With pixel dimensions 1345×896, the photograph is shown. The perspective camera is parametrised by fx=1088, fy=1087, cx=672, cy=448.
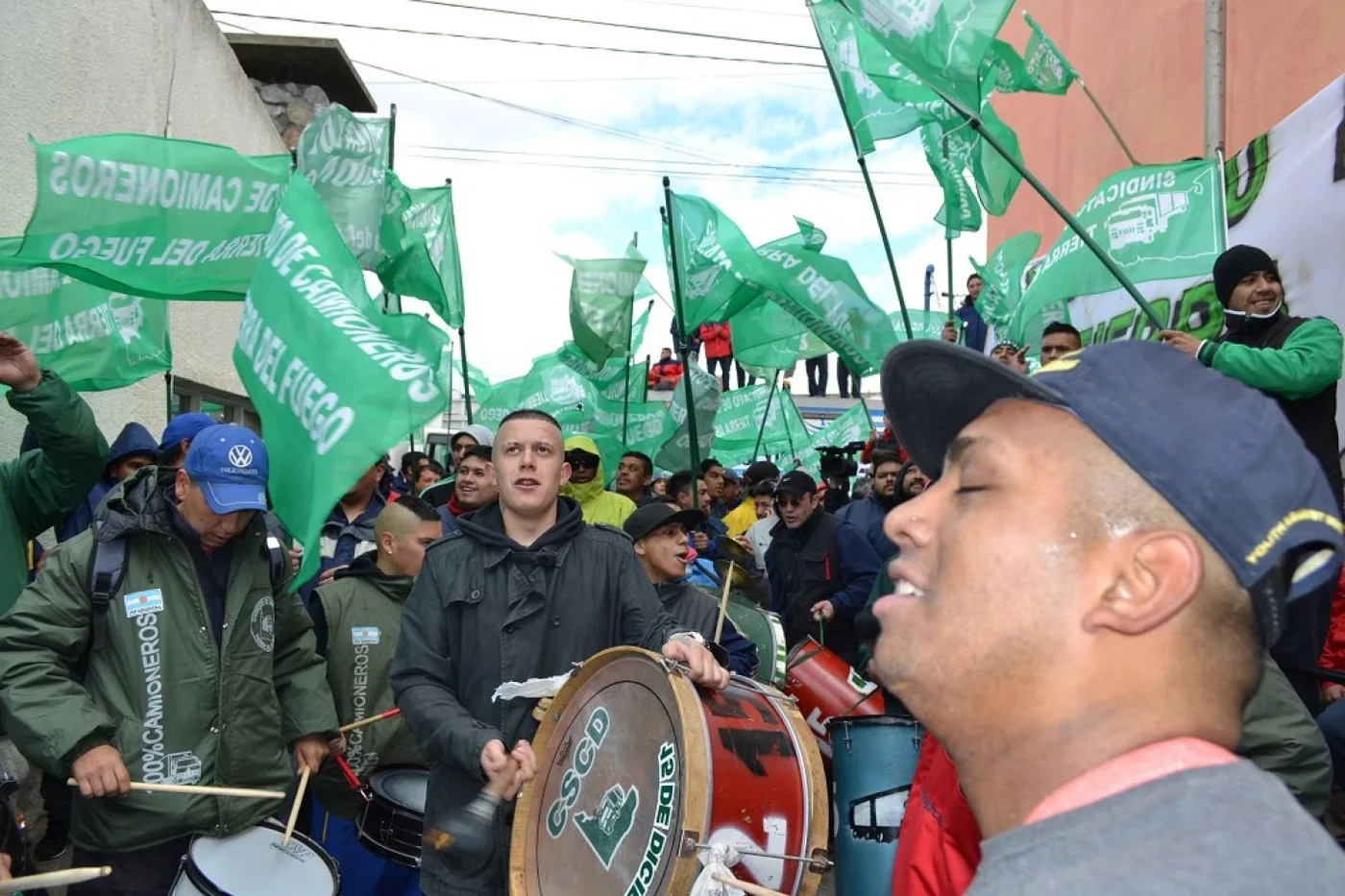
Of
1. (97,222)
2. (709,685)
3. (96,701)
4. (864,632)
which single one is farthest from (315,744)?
(97,222)

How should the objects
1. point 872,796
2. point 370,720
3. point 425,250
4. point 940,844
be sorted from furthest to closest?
point 425,250
point 872,796
point 370,720
point 940,844

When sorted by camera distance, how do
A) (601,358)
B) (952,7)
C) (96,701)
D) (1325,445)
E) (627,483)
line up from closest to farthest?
(96,701)
(1325,445)
(952,7)
(627,483)
(601,358)

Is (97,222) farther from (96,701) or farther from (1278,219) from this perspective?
(1278,219)

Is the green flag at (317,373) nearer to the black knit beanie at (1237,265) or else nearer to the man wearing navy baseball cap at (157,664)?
the man wearing navy baseball cap at (157,664)

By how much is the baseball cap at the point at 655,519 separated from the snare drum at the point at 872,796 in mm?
1350

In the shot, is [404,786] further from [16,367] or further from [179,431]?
[179,431]

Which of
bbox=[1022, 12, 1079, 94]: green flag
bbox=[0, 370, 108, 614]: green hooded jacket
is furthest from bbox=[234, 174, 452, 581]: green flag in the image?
bbox=[1022, 12, 1079, 94]: green flag

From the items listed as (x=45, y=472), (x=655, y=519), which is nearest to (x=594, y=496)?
(x=655, y=519)

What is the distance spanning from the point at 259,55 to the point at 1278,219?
42.2ft

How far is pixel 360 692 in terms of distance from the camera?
486 cm

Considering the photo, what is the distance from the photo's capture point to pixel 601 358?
1034 centimetres

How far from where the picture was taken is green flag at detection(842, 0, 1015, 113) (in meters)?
6.05

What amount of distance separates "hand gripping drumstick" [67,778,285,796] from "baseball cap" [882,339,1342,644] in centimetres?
300

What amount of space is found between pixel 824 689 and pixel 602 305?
17.4ft
